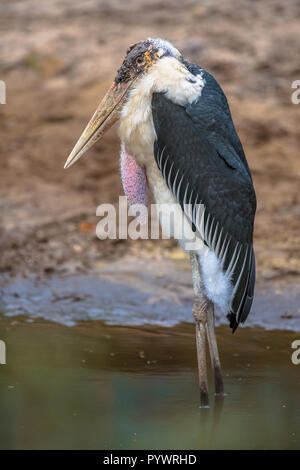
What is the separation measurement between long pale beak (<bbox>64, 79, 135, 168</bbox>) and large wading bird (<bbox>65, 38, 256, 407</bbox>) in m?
0.01

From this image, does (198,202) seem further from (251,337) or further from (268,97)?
(268,97)

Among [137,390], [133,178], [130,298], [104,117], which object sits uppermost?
[104,117]

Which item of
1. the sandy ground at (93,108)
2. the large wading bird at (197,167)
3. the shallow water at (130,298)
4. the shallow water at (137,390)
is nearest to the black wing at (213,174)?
the large wading bird at (197,167)

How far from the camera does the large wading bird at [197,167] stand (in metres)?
4.54

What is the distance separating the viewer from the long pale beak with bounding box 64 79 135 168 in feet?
15.7

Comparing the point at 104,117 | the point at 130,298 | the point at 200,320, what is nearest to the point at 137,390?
the point at 200,320

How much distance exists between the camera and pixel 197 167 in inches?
180

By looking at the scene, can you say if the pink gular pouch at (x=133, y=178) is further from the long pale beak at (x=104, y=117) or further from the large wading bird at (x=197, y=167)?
the long pale beak at (x=104, y=117)

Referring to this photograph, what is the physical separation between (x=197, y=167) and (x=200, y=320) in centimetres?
87

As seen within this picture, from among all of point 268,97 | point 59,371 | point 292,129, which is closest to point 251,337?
point 59,371

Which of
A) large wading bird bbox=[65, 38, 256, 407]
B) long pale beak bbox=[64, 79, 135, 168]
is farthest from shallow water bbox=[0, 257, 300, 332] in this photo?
long pale beak bbox=[64, 79, 135, 168]

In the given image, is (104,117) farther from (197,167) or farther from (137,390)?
(137,390)

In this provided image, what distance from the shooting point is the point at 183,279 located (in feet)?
22.3

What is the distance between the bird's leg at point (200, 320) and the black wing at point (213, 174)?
0.15 meters
